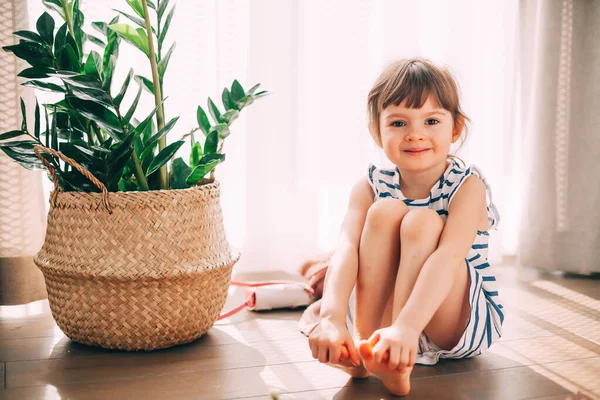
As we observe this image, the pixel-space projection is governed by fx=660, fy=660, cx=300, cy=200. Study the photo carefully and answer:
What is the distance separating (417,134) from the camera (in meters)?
1.22

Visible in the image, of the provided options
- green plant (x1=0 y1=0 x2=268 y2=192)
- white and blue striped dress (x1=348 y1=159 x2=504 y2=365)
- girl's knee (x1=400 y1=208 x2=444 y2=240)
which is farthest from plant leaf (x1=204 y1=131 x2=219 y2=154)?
girl's knee (x1=400 y1=208 x2=444 y2=240)

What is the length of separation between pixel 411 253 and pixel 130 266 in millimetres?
519

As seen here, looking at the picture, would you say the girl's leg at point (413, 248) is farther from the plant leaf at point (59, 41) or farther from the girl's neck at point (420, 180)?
the plant leaf at point (59, 41)

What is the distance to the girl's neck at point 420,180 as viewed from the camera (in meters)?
1.30

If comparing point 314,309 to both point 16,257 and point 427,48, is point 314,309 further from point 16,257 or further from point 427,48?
point 427,48

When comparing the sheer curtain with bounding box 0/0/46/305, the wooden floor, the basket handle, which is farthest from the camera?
the sheer curtain with bounding box 0/0/46/305

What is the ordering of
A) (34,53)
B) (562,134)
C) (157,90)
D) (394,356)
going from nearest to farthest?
(394,356) → (34,53) → (157,90) → (562,134)

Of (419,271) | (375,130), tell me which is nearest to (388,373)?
(419,271)

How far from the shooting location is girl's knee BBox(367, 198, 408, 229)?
1.17 metres

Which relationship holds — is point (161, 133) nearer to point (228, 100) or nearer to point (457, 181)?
point (228, 100)

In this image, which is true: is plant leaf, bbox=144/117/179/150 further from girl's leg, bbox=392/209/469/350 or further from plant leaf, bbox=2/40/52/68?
girl's leg, bbox=392/209/469/350

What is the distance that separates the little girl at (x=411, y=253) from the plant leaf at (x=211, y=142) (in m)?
0.31

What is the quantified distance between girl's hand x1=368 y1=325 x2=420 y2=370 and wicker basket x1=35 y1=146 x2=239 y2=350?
426 mm

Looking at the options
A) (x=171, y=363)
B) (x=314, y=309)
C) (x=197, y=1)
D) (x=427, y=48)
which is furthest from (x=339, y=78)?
(x=171, y=363)
